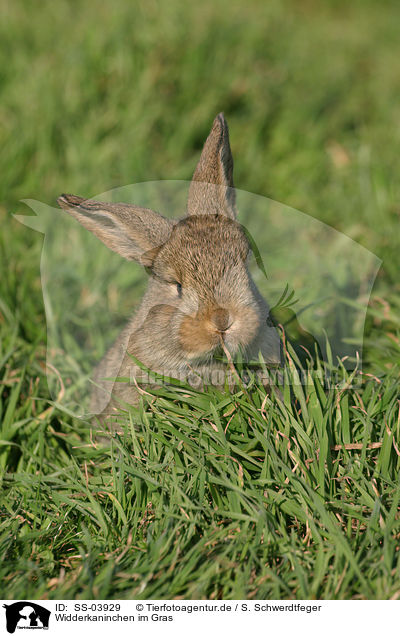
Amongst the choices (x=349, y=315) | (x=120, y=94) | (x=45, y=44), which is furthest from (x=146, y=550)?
(x=45, y=44)

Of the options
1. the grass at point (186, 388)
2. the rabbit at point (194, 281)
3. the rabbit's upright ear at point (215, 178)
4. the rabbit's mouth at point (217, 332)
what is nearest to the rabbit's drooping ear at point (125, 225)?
the rabbit at point (194, 281)

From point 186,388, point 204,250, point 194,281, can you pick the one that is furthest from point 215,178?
point 186,388

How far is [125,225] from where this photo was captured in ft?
11.2

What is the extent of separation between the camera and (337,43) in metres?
9.27

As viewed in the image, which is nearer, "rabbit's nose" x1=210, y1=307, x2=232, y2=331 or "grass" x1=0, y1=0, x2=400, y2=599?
"grass" x1=0, y1=0, x2=400, y2=599

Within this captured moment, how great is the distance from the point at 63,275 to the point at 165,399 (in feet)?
7.09

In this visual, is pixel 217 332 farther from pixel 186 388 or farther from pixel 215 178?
pixel 215 178

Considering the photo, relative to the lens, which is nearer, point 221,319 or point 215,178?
point 221,319

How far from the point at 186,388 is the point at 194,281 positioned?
61 cm

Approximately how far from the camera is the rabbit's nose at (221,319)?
10.3 feet

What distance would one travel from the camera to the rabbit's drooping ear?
3.36 metres
